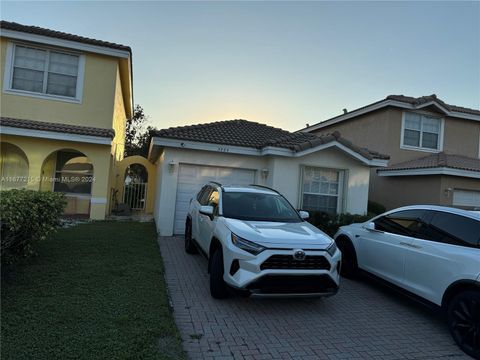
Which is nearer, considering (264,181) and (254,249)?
(254,249)

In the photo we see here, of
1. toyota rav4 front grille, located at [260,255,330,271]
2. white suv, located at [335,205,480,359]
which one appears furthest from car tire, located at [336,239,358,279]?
toyota rav4 front grille, located at [260,255,330,271]

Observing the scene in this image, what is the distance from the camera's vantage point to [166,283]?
6.22 meters

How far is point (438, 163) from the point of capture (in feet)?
46.6

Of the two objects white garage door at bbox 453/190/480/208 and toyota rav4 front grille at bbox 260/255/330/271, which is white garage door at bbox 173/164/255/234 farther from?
white garage door at bbox 453/190/480/208

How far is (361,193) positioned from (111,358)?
10.2m

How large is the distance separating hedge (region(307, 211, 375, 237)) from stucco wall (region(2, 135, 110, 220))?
23.9 feet

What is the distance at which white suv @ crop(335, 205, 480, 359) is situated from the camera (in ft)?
14.3

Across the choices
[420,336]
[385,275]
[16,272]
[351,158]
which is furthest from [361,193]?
[16,272]

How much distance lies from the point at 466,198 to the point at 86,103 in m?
15.7

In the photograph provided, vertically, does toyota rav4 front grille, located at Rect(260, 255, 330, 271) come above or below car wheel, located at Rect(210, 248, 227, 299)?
above

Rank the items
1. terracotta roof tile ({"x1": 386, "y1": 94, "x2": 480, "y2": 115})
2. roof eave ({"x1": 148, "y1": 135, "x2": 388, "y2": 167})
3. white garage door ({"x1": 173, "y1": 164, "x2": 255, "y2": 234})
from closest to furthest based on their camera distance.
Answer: roof eave ({"x1": 148, "y1": 135, "x2": 388, "y2": 167}) < white garage door ({"x1": 173, "y1": 164, "x2": 255, "y2": 234}) < terracotta roof tile ({"x1": 386, "y1": 94, "x2": 480, "y2": 115})

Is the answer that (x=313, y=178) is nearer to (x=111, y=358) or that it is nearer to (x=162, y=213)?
(x=162, y=213)

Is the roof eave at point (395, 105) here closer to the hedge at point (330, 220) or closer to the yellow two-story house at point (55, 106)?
the hedge at point (330, 220)

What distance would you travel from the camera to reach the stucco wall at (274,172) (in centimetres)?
1065
